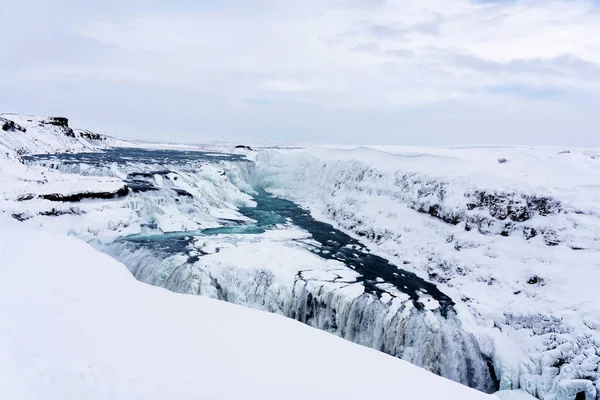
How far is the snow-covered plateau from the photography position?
7.66 metres

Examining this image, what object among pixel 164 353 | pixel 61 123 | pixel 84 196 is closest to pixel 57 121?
pixel 61 123

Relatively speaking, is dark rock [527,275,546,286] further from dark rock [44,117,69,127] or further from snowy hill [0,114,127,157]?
dark rock [44,117,69,127]

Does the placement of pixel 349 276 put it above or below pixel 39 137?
below

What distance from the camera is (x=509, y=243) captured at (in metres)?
14.5

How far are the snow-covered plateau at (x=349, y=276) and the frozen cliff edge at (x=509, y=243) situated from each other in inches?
2.3

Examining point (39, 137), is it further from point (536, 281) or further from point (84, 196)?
point (536, 281)

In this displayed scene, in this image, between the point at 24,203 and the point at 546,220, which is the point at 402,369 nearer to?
the point at 546,220

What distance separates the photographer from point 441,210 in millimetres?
18016

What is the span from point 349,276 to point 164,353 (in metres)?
8.43

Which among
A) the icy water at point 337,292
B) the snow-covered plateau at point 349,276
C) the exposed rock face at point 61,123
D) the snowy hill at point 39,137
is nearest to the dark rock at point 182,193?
the snow-covered plateau at point 349,276

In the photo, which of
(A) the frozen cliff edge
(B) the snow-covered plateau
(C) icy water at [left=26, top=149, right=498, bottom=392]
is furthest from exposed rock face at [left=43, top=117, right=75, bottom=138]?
(A) the frozen cliff edge

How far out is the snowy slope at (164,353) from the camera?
650cm

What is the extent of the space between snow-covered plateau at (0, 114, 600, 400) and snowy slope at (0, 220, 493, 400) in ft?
0.16

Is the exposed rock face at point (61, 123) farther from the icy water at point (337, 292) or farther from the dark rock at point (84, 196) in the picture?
the icy water at point (337, 292)
